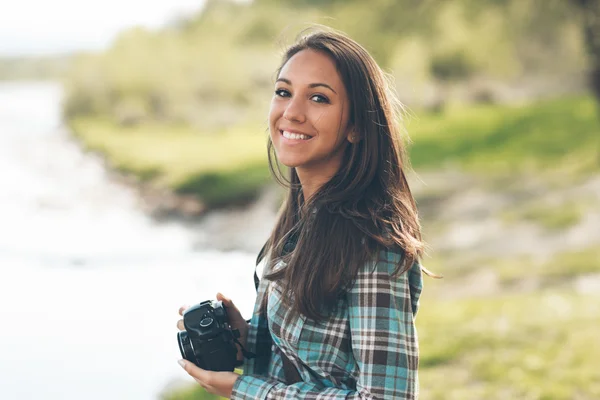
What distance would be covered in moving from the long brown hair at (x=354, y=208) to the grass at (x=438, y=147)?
3.12 m

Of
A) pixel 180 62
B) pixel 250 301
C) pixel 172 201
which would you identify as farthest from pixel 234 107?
pixel 250 301

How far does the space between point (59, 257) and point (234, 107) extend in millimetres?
1366

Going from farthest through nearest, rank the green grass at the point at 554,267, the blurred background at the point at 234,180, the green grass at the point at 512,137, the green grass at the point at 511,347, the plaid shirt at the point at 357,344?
the green grass at the point at 512,137 < the green grass at the point at 554,267 < the blurred background at the point at 234,180 < the green grass at the point at 511,347 < the plaid shirt at the point at 357,344

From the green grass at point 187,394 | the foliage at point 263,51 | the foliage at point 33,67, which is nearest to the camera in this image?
the green grass at point 187,394

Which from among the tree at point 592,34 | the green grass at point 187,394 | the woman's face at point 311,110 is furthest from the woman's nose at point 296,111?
the tree at point 592,34

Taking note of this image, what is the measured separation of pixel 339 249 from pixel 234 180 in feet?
10.9

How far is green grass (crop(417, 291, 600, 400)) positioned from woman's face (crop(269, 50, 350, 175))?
2180 millimetres

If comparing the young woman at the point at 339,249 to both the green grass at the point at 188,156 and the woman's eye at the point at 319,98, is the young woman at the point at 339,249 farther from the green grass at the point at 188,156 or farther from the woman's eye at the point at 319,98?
the green grass at the point at 188,156

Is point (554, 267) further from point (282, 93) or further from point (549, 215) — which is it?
point (282, 93)

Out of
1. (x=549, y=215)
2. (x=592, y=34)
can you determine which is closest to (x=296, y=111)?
(x=549, y=215)

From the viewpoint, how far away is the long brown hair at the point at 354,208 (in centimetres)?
94

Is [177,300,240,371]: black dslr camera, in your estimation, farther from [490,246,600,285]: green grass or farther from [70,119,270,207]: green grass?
[490,246,600,285]: green grass

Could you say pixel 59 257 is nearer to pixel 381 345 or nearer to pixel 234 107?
pixel 234 107

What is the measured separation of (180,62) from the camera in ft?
13.6
